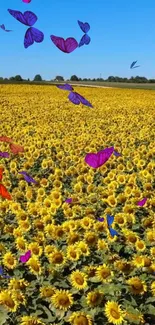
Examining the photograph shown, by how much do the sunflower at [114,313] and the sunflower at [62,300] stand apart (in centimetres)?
25

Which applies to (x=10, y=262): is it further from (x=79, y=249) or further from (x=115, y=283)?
(x=115, y=283)

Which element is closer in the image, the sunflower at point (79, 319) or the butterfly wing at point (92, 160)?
the butterfly wing at point (92, 160)

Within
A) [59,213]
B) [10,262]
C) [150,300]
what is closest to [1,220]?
[59,213]

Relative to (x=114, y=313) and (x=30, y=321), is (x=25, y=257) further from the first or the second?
(x=114, y=313)

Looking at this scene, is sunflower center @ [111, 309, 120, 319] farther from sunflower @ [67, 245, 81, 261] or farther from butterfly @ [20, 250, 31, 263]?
butterfly @ [20, 250, 31, 263]

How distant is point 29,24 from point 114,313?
1903 mm

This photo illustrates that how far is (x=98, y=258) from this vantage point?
392 centimetres

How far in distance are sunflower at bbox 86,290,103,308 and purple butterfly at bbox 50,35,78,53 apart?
1792 mm

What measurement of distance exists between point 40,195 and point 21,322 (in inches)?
94.8

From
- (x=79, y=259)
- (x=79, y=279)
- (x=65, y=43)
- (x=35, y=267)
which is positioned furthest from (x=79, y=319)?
(x=65, y=43)

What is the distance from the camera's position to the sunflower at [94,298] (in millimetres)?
3271

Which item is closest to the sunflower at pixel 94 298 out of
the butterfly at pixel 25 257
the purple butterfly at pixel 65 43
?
the butterfly at pixel 25 257

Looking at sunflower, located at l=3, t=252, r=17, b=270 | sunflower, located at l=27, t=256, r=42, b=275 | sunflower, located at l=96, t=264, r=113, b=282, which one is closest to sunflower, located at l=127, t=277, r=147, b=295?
sunflower, located at l=96, t=264, r=113, b=282

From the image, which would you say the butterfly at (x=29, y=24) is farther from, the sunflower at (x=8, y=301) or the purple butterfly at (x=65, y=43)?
the sunflower at (x=8, y=301)
